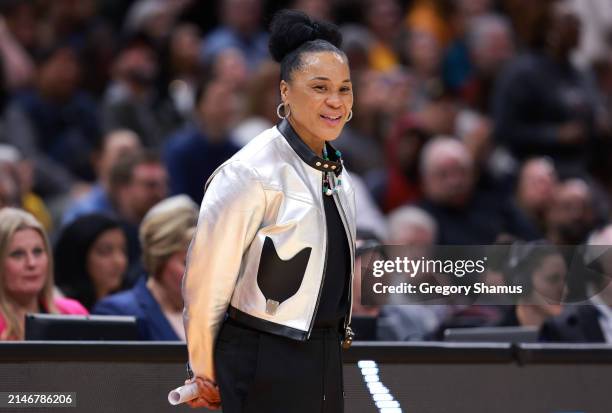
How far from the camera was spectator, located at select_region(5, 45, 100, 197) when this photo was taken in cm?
939

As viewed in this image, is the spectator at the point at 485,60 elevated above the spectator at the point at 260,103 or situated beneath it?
elevated above

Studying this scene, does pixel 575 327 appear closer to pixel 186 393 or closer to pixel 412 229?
pixel 186 393

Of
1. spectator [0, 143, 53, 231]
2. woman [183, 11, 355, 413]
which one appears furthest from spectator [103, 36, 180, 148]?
woman [183, 11, 355, 413]

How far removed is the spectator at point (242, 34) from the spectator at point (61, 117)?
4.88ft

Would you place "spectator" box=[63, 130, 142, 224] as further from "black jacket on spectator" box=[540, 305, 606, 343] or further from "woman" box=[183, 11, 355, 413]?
"woman" box=[183, 11, 355, 413]

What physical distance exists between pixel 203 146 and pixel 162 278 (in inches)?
128

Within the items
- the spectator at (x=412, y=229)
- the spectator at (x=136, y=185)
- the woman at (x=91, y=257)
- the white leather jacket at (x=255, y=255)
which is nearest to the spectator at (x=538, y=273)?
the white leather jacket at (x=255, y=255)

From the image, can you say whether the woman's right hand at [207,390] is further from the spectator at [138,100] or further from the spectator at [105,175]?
the spectator at [138,100]

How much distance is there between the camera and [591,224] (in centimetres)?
802

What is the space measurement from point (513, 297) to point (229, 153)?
178 inches

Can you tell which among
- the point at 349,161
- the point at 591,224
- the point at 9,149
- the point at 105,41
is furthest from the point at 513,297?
the point at 105,41

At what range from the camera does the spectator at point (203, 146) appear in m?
8.73

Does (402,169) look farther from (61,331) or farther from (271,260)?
(271,260)

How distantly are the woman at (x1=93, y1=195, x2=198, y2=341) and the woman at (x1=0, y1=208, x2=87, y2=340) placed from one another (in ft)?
0.77
